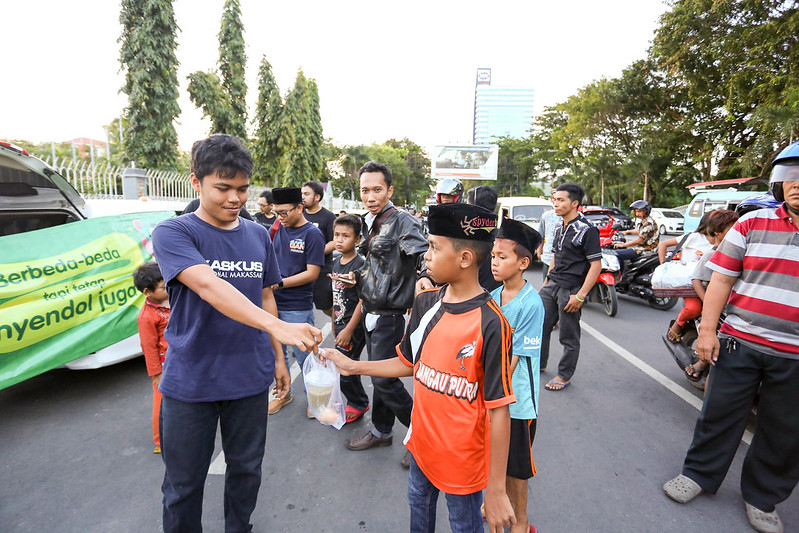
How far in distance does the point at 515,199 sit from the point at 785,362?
1185 centimetres

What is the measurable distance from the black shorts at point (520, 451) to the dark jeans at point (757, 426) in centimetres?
136

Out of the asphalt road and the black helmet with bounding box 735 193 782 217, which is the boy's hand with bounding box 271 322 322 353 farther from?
the black helmet with bounding box 735 193 782 217

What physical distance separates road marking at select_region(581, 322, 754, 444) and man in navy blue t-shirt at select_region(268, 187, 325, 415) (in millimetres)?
3538

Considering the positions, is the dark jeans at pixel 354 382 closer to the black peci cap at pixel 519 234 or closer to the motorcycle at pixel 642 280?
the black peci cap at pixel 519 234

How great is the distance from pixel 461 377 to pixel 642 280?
717 centimetres

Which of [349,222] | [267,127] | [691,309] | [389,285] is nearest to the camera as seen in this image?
[389,285]

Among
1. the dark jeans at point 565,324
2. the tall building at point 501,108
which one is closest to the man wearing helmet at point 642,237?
the dark jeans at point 565,324

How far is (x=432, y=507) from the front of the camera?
1872 millimetres

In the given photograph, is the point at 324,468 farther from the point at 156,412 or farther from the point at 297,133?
the point at 297,133

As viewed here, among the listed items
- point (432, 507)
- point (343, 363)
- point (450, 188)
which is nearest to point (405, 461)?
point (432, 507)

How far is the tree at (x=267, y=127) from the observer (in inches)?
1048

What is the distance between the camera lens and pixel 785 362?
7.52 ft

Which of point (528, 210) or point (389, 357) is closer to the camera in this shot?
point (389, 357)

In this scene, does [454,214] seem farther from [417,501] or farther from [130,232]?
[130,232]
